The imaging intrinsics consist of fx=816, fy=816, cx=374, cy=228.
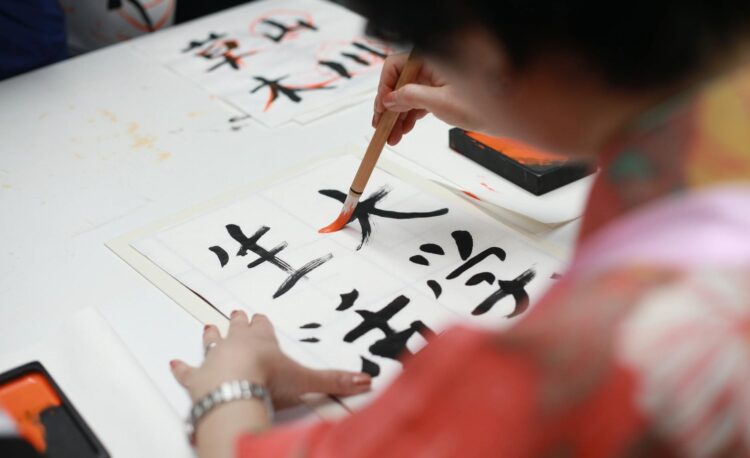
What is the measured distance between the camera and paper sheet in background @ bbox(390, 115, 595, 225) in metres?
0.79

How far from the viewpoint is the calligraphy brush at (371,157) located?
767 mm

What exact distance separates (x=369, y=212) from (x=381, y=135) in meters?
0.08

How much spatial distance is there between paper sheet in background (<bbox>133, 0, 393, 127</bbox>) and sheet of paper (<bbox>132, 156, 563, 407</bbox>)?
0.64ft

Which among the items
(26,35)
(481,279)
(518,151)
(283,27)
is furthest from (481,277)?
(26,35)

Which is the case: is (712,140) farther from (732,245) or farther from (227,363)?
(227,363)

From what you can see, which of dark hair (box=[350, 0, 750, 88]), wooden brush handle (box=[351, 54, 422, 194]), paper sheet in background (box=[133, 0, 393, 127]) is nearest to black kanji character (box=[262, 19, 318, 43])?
paper sheet in background (box=[133, 0, 393, 127])

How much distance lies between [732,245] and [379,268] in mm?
420

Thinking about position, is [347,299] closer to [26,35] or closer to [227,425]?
[227,425]

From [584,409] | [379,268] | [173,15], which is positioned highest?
[584,409]

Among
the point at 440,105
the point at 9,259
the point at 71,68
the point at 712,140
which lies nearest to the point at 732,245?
the point at 712,140

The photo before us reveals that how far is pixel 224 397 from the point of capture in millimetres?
540

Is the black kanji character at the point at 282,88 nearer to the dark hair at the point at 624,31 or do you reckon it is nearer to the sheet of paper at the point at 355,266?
the sheet of paper at the point at 355,266

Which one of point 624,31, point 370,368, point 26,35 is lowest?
point 26,35

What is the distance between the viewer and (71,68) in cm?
111
